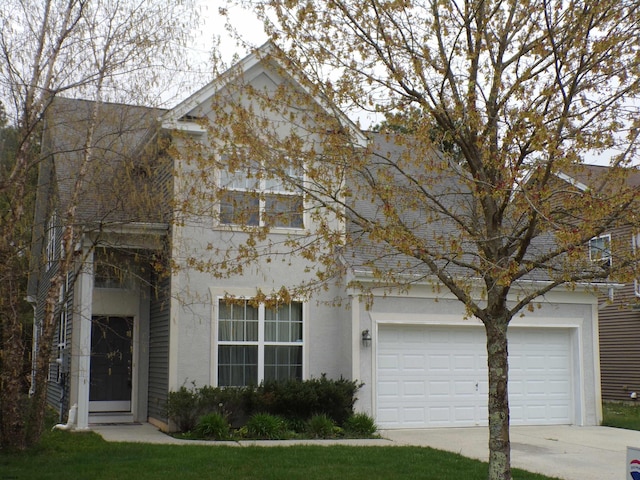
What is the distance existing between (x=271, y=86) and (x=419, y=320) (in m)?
5.80

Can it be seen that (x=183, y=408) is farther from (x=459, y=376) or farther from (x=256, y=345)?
(x=459, y=376)

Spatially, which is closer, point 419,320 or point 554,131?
point 554,131

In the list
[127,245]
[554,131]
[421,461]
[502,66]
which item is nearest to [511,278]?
[554,131]

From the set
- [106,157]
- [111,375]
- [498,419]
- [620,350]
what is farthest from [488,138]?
[620,350]

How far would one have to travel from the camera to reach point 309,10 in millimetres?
8758

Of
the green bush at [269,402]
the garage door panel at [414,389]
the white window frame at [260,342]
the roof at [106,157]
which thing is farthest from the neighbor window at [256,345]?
the roof at [106,157]

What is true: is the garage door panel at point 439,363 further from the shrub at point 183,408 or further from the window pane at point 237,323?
the shrub at point 183,408

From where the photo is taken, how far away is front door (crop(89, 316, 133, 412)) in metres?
16.6

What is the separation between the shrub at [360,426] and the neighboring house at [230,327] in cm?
57

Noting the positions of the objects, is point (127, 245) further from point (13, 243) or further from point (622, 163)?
point (622, 163)

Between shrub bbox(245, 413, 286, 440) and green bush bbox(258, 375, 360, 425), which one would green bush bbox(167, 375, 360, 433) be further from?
shrub bbox(245, 413, 286, 440)

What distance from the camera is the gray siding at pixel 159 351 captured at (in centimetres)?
1473

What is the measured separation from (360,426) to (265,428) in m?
1.90

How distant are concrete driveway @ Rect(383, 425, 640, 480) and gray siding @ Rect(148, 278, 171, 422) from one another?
4.46m
